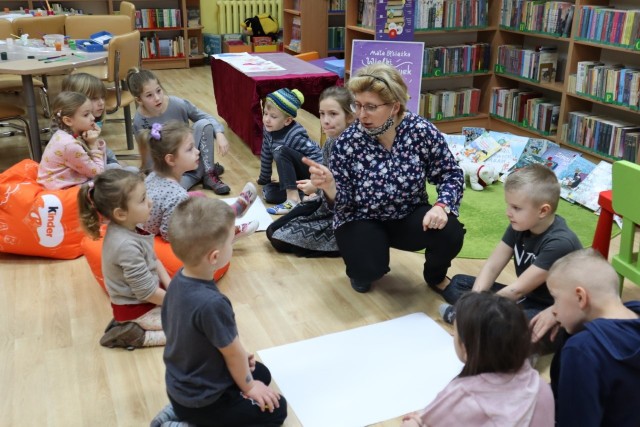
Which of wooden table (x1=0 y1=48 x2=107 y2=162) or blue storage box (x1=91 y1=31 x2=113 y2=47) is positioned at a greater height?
blue storage box (x1=91 y1=31 x2=113 y2=47)

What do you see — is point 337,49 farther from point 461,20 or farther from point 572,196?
point 572,196

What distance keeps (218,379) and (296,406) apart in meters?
0.39

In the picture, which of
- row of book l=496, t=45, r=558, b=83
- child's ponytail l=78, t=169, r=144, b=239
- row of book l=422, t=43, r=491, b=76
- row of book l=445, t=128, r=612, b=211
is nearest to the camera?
child's ponytail l=78, t=169, r=144, b=239

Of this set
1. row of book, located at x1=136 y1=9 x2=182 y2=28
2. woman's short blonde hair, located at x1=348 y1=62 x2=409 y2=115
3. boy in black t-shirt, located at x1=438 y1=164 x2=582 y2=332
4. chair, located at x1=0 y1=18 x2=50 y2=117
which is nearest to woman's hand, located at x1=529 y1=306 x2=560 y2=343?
boy in black t-shirt, located at x1=438 y1=164 x2=582 y2=332

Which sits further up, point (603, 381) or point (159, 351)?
point (603, 381)

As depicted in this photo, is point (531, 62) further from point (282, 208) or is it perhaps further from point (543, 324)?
point (543, 324)

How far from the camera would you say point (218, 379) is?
1.68m

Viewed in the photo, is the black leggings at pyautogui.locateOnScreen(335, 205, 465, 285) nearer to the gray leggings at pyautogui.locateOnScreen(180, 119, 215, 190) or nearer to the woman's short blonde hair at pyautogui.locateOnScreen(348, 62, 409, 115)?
the woman's short blonde hair at pyautogui.locateOnScreen(348, 62, 409, 115)

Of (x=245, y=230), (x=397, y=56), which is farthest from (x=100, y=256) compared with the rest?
(x=397, y=56)

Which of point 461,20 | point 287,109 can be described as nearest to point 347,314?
point 287,109

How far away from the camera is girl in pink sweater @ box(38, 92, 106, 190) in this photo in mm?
2963

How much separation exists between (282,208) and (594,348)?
2255 mm

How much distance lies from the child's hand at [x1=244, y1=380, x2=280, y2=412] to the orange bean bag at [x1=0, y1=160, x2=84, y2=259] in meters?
1.54

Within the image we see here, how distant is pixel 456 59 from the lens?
5098 mm
